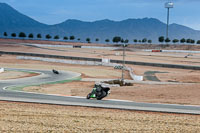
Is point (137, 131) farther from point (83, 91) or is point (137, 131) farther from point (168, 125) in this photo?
point (83, 91)

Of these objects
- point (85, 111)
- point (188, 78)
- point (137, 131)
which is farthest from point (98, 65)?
point (137, 131)

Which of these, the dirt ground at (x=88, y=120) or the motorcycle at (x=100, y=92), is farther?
the motorcycle at (x=100, y=92)

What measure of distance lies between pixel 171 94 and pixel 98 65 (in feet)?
146

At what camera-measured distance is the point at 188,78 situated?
5031 cm

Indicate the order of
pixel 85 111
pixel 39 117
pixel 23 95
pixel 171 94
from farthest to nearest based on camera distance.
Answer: pixel 171 94 < pixel 23 95 < pixel 85 111 < pixel 39 117

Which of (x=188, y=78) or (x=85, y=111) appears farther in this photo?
(x=188, y=78)

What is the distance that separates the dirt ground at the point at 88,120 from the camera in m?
15.0

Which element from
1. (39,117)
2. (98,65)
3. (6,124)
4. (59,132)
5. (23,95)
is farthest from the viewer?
(98,65)

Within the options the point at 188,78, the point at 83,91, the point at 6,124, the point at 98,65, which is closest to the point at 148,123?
the point at 6,124

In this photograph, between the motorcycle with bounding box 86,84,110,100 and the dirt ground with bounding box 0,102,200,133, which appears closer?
the dirt ground with bounding box 0,102,200,133

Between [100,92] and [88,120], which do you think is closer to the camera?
[88,120]

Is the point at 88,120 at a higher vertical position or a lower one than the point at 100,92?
lower

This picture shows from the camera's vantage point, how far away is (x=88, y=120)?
1688 centimetres

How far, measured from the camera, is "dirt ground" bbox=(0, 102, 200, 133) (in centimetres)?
1500
